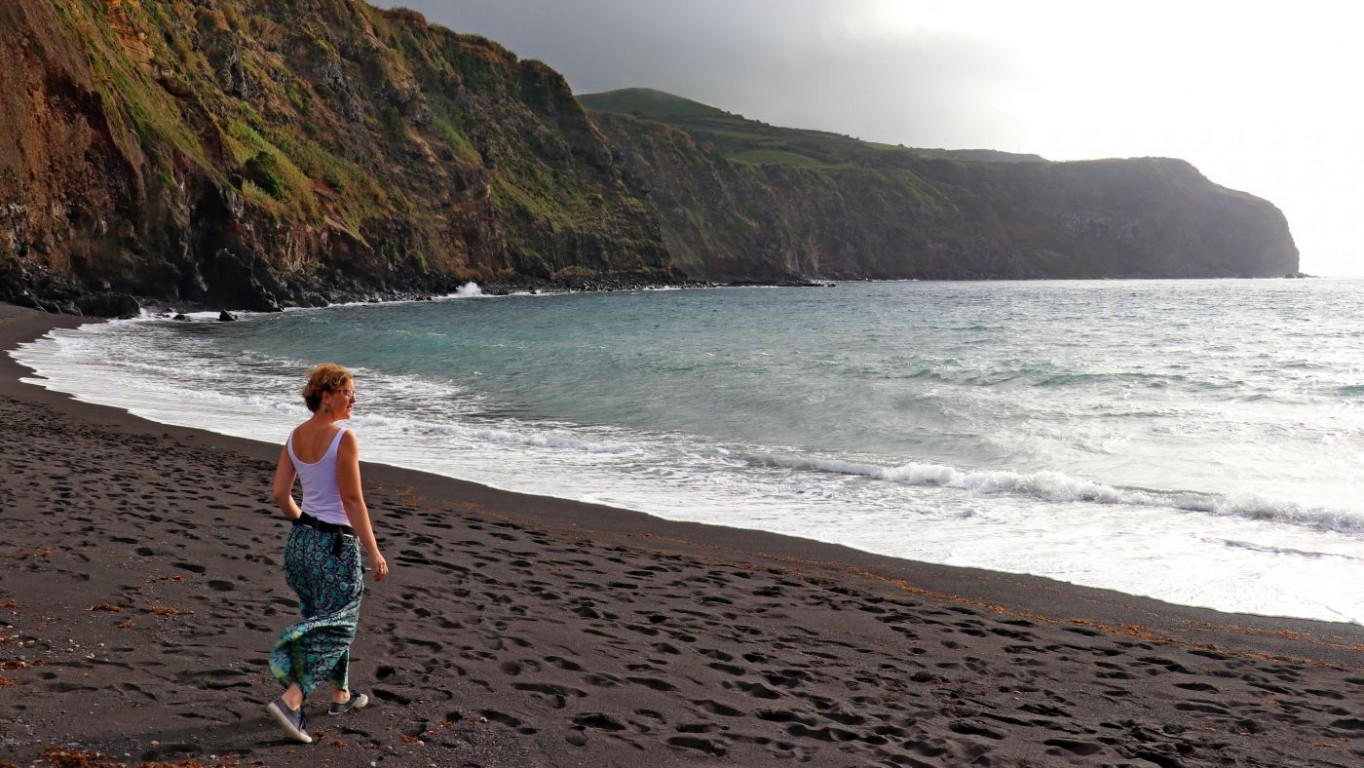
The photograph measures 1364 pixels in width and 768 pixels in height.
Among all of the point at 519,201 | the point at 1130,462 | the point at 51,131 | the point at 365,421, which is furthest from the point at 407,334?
the point at 519,201

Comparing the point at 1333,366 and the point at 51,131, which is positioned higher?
the point at 51,131

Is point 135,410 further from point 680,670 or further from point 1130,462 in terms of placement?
point 1130,462

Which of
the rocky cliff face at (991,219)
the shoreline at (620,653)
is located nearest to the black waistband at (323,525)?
the shoreline at (620,653)

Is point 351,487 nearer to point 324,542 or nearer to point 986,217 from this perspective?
point 324,542

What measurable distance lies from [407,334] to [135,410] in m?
23.9

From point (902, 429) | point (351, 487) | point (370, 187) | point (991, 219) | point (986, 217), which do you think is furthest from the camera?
point (991, 219)

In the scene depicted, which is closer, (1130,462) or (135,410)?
(1130,462)

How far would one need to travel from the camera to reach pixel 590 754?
13.9 ft

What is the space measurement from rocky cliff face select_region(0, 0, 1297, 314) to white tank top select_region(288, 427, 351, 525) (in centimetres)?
4324

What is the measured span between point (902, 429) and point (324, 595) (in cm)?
1452

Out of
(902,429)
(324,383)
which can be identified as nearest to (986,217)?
(902,429)

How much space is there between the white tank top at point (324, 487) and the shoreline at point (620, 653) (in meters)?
0.95

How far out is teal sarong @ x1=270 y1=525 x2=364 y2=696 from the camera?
420cm

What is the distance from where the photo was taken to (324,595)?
4309 millimetres
